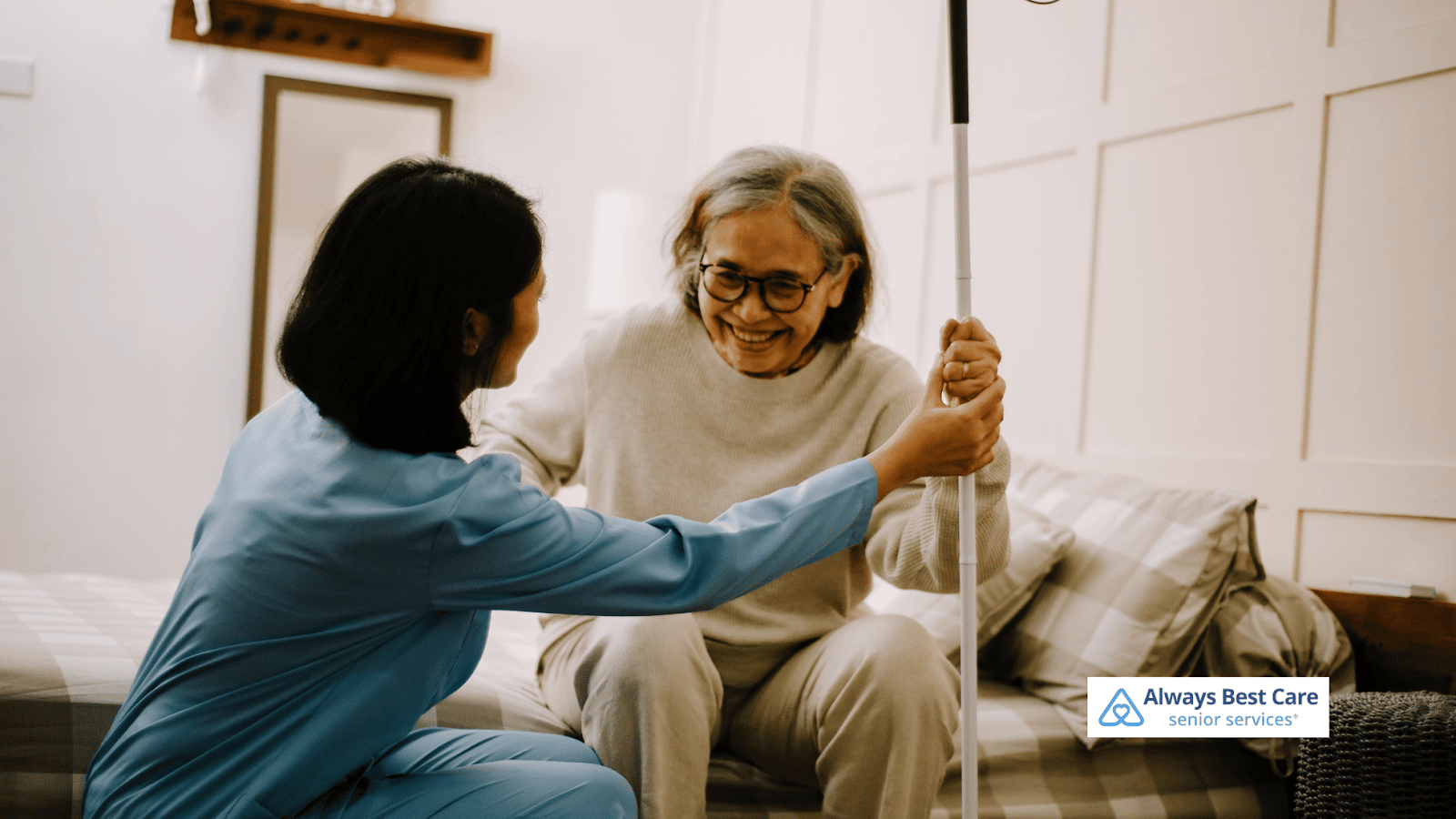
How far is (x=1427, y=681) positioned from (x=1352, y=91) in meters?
0.93

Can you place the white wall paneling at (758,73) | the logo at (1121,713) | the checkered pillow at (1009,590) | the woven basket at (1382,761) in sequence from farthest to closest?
the white wall paneling at (758,73), the checkered pillow at (1009,590), the logo at (1121,713), the woven basket at (1382,761)

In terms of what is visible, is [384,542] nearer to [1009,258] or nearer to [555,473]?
[555,473]

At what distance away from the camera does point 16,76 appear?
3.08 meters

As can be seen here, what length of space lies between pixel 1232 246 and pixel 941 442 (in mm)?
1059

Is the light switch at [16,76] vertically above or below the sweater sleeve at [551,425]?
above

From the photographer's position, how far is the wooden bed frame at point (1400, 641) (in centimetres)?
151

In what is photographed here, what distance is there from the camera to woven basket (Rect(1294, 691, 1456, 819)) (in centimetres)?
123

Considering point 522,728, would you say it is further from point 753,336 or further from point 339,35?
point 339,35

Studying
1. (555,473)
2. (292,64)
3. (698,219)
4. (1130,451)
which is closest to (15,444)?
(292,64)

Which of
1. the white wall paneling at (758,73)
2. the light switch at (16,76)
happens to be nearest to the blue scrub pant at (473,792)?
the white wall paneling at (758,73)

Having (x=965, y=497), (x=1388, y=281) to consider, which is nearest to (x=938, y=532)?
(x=965, y=497)

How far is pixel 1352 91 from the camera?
1.73 metres

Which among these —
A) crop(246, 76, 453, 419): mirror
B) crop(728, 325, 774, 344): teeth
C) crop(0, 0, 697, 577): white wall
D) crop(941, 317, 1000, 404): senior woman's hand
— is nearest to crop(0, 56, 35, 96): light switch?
crop(0, 0, 697, 577): white wall

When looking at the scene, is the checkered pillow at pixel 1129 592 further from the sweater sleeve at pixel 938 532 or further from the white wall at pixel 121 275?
the white wall at pixel 121 275
